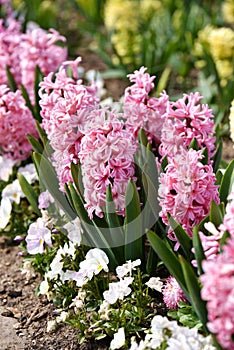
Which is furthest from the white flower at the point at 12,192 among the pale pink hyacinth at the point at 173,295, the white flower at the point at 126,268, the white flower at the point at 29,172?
the pale pink hyacinth at the point at 173,295

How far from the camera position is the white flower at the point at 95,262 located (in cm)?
280

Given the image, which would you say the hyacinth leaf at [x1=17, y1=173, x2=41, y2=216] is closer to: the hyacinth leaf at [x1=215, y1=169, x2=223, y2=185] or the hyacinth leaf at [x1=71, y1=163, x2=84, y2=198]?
the hyacinth leaf at [x1=71, y1=163, x2=84, y2=198]

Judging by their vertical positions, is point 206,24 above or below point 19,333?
above

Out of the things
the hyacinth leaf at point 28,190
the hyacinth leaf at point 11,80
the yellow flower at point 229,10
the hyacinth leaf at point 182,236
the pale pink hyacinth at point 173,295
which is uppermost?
the hyacinth leaf at point 11,80

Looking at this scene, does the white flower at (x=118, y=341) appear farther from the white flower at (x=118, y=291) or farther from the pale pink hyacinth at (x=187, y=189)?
the pale pink hyacinth at (x=187, y=189)

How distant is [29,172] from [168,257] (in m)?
1.40

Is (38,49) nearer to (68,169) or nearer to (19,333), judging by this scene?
(68,169)

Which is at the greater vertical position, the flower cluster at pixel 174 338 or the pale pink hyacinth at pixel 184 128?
the pale pink hyacinth at pixel 184 128

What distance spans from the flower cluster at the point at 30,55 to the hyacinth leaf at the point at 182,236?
154cm

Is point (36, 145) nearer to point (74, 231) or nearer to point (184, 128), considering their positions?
point (74, 231)

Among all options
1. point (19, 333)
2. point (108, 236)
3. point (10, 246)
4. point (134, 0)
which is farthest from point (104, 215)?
point (134, 0)

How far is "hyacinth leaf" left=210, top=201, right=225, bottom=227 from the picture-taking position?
2.48m

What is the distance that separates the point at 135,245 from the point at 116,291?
0.79ft

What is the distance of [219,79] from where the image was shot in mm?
4484
